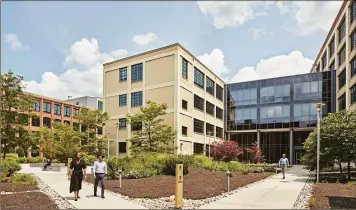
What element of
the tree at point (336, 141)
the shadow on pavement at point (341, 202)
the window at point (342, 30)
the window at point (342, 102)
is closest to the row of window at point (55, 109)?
the window at point (342, 102)

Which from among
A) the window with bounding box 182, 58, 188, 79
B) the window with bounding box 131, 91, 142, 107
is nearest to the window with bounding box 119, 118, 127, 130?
the window with bounding box 131, 91, 142, 107

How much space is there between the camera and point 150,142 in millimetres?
36844

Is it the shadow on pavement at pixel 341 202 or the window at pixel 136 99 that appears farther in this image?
the window at pixel 136 99

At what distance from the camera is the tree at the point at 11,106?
30828 millimetres

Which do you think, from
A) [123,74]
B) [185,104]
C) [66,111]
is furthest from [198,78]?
[66,111]

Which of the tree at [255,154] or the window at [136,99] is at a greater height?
the window at [136,99]

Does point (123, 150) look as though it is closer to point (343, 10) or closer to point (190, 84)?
point (190, 84)

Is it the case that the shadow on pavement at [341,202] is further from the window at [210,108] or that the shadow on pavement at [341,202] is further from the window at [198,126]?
the window at [210,108]

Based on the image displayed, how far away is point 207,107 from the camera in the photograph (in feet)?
169

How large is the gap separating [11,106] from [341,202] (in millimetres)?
27939

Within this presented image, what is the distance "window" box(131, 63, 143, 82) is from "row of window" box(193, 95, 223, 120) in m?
6.93

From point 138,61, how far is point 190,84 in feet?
24.3

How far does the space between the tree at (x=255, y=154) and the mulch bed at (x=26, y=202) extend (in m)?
38.5

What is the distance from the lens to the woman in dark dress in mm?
12742
